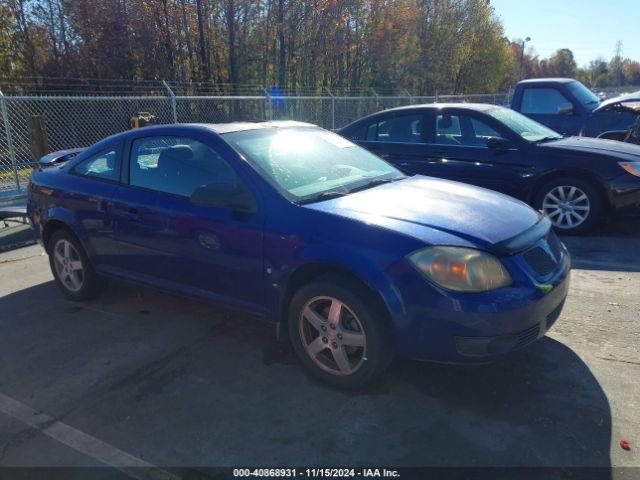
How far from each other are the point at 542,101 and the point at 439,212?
25.3 ft

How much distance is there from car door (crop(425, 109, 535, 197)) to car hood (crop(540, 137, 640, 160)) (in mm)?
404

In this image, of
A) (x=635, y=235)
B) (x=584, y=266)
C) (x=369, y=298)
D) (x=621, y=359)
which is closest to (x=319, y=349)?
(x=369, y=298)

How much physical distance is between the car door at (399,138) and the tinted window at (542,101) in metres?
3.87

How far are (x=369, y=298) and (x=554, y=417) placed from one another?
1153mm

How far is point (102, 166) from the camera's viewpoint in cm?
441

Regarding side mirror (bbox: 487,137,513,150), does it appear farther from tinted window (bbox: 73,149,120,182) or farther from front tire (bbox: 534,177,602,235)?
tinted window (bbox: 73,149,120,182)

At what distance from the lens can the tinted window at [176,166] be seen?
3.65 meters

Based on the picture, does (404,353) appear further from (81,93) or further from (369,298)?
(81,93)

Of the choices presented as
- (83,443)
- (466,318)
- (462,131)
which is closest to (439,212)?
(466,318)

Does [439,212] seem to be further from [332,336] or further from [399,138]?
[399,138]

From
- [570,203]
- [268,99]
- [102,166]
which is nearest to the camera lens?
[102,166]

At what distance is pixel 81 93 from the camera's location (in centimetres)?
1595

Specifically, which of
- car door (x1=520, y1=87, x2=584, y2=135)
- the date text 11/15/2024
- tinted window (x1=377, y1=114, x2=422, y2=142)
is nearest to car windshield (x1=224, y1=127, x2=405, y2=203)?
the date text 11/15/2024

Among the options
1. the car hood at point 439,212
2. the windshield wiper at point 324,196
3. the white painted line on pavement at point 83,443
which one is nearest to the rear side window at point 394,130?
the car hood at point 439,212
